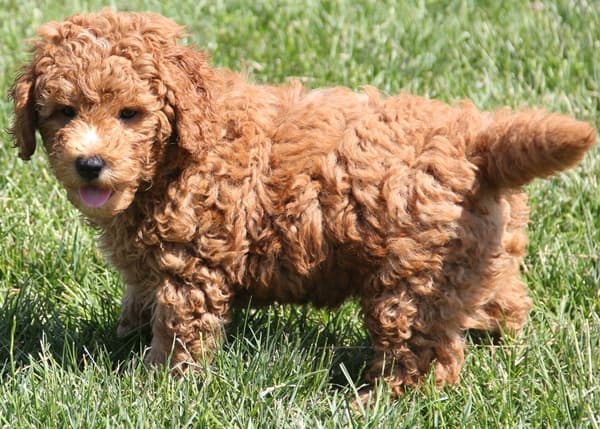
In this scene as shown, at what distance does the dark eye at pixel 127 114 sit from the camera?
481 cm

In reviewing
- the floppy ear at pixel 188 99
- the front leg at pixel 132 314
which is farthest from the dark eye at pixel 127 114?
the front leg at pixel 132 314

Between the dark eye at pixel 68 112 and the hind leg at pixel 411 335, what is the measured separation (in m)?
1.62

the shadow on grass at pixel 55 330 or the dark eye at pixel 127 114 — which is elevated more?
the dark eye at pixel 127 114

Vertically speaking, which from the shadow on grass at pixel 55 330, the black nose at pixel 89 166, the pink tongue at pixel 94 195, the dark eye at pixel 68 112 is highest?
the dark eye at pixel 68 112

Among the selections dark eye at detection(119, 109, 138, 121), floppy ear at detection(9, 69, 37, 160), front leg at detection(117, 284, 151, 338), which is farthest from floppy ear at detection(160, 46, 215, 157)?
front leg at detection(117, 284, 151, 338)

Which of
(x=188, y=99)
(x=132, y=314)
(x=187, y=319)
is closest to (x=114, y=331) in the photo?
(x=132, y=314)

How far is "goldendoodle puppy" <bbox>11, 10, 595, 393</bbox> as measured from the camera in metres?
4.76

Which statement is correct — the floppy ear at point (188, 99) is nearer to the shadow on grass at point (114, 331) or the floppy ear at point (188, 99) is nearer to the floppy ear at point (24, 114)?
the floppy ear at point (24, 114)

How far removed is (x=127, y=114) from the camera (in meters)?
4.82

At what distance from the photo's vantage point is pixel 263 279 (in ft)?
16.8

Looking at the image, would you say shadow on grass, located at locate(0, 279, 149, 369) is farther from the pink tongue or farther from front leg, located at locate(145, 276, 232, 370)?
the pink tongue

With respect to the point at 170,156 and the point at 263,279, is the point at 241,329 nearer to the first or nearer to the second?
the point at 263,279

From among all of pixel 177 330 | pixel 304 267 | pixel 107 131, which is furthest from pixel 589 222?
pixel 107 131

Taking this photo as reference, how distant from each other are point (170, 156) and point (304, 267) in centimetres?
83
